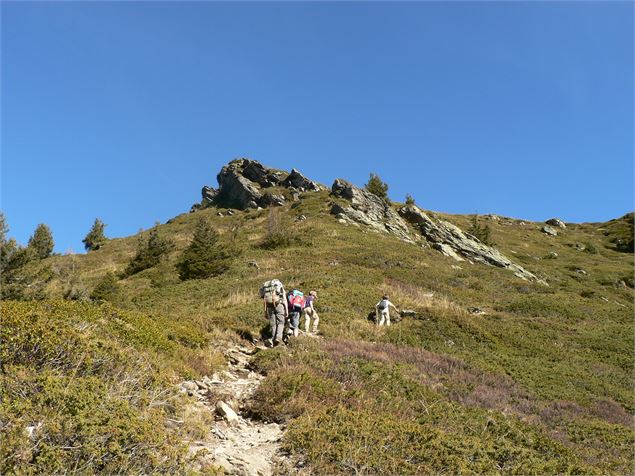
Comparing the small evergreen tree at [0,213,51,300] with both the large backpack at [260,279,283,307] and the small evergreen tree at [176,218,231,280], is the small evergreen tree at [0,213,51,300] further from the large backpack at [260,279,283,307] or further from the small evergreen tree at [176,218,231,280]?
the small evergreen tree at [176,218,231,280]

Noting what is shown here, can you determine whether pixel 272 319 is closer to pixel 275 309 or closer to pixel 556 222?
pixel 275 309

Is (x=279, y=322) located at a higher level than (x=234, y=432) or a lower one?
higher

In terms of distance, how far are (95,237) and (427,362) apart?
70.4 metres

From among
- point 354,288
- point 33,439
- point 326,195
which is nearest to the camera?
point 33,439

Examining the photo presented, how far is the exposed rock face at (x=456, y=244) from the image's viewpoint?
50.8 metres

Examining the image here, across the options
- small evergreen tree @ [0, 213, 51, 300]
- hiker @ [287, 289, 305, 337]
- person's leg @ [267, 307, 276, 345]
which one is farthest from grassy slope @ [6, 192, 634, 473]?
small evergreen tree @ [0, 213, 51, 300]

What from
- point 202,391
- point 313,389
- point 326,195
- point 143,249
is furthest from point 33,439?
point 326,195

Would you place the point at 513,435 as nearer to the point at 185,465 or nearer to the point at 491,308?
the point at 185,465

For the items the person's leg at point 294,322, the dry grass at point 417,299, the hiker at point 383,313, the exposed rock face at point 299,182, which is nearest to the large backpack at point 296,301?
the person's leg at point 294,322

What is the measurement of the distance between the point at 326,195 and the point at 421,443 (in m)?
63.6

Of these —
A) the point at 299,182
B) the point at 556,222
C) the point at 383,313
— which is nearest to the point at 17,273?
the point at 383,313

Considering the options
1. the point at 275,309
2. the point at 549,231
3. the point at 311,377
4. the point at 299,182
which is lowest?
the point at 311,377

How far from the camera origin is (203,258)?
32.3 metres

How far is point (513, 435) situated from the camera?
8961mm
